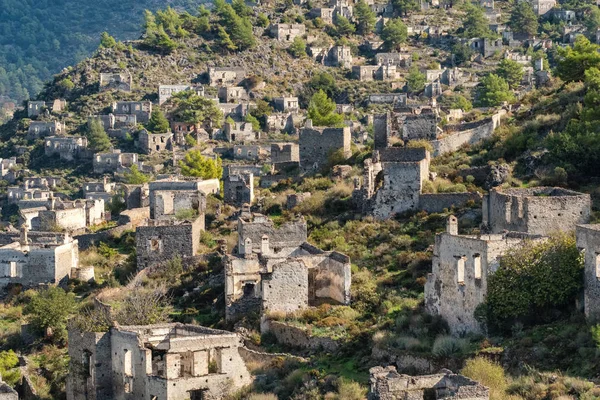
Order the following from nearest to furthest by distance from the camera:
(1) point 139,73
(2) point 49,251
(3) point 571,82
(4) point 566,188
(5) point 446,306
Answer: (5) point 446,306
(4) point 566,188
(2) point 49,251
(3) point 571,82
(1) point 139,73

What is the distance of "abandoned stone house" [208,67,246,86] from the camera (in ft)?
367

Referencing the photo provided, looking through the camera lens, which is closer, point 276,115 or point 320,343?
point 320,343

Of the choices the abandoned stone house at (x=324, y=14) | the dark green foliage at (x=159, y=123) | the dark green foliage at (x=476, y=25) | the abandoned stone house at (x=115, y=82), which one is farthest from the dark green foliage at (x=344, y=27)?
the dark green foliage at (x=159, y=123)

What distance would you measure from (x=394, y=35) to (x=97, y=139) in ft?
97.4

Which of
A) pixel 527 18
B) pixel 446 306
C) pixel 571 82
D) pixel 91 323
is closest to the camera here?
pixel 446 306

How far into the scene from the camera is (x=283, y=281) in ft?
139

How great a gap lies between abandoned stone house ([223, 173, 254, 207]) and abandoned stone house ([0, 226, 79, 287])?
7.15 meters

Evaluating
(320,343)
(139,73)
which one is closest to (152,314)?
(320,343)

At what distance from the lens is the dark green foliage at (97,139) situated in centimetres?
10075

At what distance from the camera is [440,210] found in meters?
48.8

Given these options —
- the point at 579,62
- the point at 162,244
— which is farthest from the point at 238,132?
the point at 162,244

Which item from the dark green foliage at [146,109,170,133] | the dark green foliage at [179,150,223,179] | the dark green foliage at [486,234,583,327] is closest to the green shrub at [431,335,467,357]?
the dark green foliage at [486,234,583,327]

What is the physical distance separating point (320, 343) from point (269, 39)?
268 ft

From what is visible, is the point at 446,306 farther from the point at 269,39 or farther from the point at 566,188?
the point at 269,39
